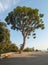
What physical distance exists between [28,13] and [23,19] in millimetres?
1775

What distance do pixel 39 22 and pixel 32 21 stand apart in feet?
5.67

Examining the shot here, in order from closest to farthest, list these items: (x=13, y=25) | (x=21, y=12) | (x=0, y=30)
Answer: (x=0, y=30), (x=21, y=12), (x=13, y=25)

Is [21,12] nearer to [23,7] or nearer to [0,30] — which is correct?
[23,7]

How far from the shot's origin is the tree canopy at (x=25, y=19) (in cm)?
4350

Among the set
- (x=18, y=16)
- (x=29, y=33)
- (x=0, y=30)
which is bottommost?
(x=0, y=30)

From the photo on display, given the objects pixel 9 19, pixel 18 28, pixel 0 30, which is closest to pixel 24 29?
pixel 18 28

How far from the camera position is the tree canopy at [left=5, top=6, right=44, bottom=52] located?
143ft

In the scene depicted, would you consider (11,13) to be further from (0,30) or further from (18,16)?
(0,30)

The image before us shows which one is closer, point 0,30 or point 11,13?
point 0,30

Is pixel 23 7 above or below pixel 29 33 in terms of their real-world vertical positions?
above

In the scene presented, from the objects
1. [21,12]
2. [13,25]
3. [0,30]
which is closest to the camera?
[0,30]

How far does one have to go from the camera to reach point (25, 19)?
43.5m

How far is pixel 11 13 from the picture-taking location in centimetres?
4534

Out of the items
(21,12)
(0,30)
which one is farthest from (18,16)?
(0,30)
